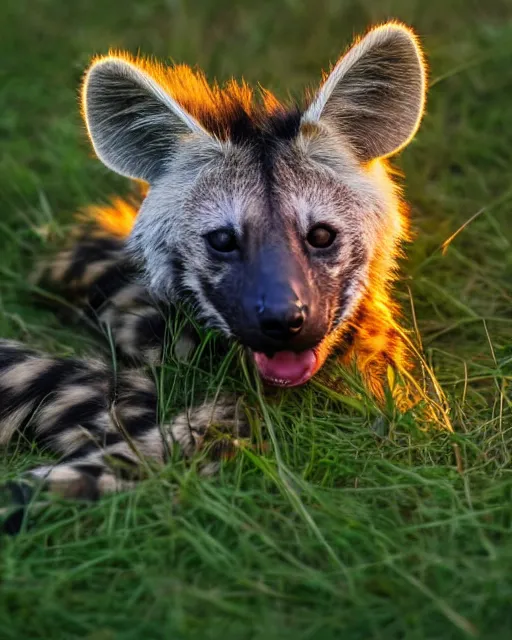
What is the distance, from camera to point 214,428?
251cm

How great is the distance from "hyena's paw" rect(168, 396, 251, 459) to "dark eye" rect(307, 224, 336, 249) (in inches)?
17.1

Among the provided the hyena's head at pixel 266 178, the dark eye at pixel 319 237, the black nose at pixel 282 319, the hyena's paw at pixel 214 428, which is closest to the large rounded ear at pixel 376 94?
A: the hyena's head at pixel 266 178

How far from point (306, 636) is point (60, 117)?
10.2ft

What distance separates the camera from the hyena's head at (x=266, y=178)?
105 inches

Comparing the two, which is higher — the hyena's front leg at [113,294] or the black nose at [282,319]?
the black nose at [282,319]

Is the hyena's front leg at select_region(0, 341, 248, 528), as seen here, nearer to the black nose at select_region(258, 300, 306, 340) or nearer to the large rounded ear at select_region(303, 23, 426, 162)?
the black nose at select_region(258, 300, 306, 340)

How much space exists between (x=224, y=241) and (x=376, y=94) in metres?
0.58

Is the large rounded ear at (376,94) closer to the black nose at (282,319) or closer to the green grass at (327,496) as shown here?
the green grass at (327,496)

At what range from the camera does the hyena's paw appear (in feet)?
8.14

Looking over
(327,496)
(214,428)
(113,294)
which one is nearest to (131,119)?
(113,294)

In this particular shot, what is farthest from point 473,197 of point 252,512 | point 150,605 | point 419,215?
point 150,605

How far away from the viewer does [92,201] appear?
395 cm

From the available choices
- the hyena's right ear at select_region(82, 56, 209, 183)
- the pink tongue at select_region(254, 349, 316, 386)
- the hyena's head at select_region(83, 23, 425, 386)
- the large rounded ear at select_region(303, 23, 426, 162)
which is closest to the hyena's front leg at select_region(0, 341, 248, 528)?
the pink tongue at select_region(254, 349, 316, 386)

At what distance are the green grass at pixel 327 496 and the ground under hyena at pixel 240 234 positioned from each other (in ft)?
0.42
